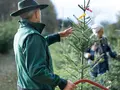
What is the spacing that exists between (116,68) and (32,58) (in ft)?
16.8

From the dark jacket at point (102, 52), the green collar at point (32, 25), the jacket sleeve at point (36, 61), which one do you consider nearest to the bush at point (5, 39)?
the dark jacket at point (102, 52)

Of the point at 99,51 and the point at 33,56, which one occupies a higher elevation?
the point at 33,56

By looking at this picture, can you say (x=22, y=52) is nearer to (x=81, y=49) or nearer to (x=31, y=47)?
(x=31, y=47)

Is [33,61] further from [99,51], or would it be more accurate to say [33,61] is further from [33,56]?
[99,51]

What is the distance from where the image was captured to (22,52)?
3.48 meters

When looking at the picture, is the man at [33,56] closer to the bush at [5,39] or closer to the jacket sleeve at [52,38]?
the jacket sleeve at [52,38]

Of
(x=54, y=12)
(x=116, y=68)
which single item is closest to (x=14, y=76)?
(x=116, y=68)

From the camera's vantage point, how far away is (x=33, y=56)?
3.36 metres

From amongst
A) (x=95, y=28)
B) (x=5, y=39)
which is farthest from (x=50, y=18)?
(x=95, y=28)

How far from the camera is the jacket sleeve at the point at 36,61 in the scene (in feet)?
11.0

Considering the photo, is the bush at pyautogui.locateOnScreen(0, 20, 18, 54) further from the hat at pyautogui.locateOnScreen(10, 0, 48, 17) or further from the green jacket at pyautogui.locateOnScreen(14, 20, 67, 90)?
the green jacket at pyautogui.locateOnScreen(14, 20, 67, 90)

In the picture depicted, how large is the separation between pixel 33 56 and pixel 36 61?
57mm

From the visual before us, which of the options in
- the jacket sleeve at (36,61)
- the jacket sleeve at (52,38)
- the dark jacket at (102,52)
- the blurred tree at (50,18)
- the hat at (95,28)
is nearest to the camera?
the jacket sleeve at (36,61)

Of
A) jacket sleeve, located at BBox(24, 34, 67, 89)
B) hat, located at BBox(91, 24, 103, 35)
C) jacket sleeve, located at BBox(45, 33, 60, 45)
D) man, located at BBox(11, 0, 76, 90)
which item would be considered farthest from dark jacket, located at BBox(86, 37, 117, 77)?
jacket sleeve, located at BBox(24, 34, 67, 89)
